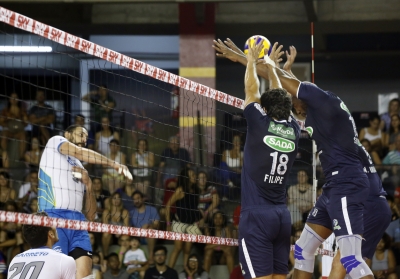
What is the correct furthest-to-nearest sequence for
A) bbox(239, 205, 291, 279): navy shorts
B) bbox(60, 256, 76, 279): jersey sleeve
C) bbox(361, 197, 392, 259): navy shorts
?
bbox(361, 197, 392, 259): navy shorts, bbox(239, 205, 291, 279): navy shorts, bbox(60, 256, 76, 279): jersey sleeve

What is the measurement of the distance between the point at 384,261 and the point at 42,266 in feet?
26.1

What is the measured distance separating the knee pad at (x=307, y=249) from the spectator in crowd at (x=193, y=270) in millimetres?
5295

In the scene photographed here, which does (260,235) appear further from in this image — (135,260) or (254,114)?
(135,260)

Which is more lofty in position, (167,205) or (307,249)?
(167,205)

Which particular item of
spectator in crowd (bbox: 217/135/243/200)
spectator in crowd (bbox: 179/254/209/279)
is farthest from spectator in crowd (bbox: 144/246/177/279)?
spectator in crowd (bbox: 217/135/243/200)

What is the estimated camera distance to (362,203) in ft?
20.8

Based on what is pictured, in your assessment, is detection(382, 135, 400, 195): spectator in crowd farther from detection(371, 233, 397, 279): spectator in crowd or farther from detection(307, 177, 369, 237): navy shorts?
detection(307, 177, 369, 237): navy shorts

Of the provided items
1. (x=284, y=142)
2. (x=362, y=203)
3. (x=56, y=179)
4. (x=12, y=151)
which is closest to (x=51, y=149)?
(x=56, y=179)

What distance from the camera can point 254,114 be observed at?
20.2 ft

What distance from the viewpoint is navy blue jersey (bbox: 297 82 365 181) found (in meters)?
6.39

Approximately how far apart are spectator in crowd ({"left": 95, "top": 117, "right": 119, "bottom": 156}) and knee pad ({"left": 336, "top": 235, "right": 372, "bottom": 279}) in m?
8.54

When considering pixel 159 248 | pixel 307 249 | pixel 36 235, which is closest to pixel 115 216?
pixel 159 248

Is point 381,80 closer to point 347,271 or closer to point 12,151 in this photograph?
point 12,151

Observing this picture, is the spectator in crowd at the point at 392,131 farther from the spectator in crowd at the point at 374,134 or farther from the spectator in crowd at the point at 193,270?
the spectator in crowd at the point at 193,270
